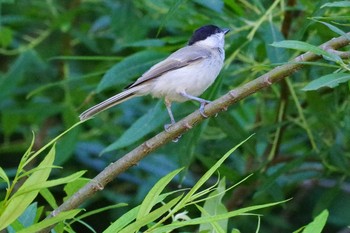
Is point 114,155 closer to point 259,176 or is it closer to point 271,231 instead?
point 271,231

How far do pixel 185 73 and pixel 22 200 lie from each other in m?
1.52

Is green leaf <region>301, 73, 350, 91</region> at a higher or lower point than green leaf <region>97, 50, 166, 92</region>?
higher

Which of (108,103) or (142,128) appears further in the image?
(142,128)

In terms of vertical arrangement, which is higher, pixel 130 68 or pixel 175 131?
pixel 175 131

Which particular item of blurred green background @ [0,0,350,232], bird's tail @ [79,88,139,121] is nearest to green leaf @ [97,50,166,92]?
blurred green background @ [0,0,350,232]

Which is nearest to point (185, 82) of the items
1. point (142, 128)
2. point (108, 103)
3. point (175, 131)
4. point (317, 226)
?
point (142, 128)

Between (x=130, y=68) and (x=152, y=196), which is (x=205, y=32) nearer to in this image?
(x=130, y=68)

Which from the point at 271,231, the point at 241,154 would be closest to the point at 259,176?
the point at 241,154

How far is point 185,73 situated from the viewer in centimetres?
346

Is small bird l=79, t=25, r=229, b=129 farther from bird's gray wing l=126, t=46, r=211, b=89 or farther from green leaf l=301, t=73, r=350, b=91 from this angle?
green leaf l=301, t=73, r=350, b=91

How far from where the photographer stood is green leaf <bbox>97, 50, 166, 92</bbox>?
3.67 meters

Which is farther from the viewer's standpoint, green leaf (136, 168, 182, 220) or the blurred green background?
the blurred green background

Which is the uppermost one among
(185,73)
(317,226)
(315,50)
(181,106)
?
(315,50)

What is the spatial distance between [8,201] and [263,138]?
2161 mm
